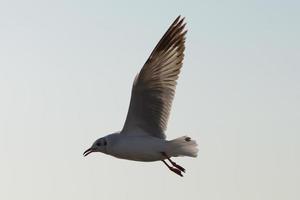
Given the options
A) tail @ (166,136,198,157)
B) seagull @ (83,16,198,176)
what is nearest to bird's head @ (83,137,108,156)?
seagull @ (83,16,198,176)

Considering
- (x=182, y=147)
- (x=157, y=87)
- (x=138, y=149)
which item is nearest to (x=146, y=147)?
(x=138, y=149)

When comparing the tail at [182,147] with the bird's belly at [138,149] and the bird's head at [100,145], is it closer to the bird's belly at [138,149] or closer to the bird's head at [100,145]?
the bird's belly at [138,149]

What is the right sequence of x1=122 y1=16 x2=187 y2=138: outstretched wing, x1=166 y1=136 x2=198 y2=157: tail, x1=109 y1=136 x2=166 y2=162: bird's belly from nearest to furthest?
x1=109 y1=136 x2=166 y2=162: bird's belly → x1=166 y1=136 x2=198 y2=157: tail → x1=122 y1=16 x2=187 y2=138: outstretched wing

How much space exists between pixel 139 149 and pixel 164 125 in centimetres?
116

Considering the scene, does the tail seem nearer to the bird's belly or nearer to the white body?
the white body

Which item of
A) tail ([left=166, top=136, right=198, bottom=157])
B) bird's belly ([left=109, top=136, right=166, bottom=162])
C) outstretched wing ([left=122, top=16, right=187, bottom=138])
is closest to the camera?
bird's belly ([left=109, top=136, right=166, bottom=162])

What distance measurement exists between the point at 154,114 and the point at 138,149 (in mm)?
1129

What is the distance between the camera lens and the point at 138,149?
11375mm

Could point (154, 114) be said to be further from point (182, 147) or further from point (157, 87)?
point (182, 147)

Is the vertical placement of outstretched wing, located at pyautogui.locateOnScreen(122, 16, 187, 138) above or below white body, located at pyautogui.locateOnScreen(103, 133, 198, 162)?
above

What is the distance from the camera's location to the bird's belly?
37.2 feet

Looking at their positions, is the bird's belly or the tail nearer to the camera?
the bird's belly

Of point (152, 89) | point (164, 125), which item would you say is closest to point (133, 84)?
point (152, 89)

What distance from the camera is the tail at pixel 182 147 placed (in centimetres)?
1157
